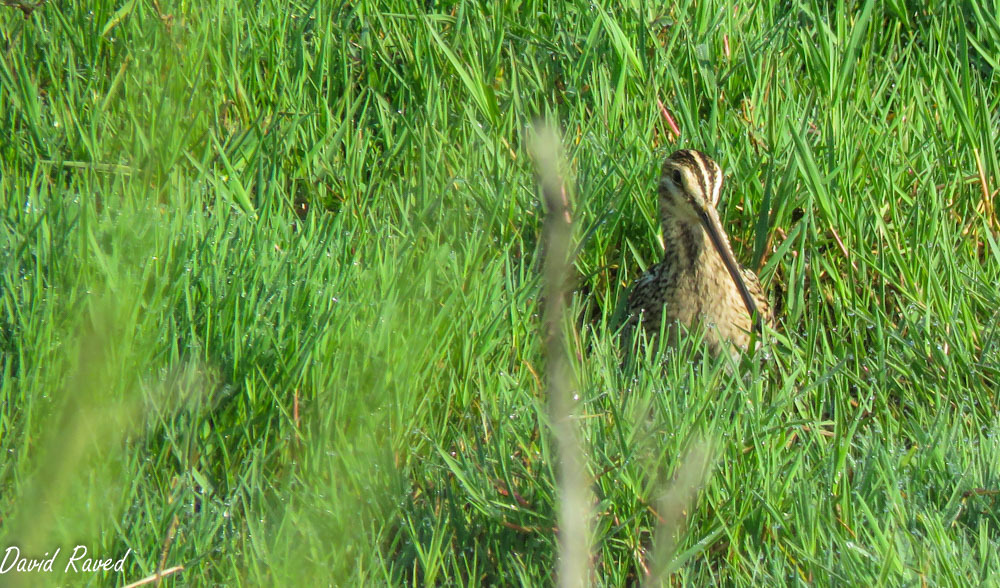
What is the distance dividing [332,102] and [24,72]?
103 centimetres

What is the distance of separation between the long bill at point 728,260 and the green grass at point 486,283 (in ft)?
0.62

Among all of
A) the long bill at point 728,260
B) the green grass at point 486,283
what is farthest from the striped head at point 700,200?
the green grass at point 486,283

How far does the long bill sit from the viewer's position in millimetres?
3691

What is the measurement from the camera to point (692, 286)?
3844 millimetres

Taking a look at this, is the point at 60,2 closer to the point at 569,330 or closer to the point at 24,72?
the point at 24,72

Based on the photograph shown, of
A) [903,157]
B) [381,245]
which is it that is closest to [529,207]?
[381,245]

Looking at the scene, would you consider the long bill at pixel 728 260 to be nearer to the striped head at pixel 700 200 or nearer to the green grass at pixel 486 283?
the striped head at pixel 700 200

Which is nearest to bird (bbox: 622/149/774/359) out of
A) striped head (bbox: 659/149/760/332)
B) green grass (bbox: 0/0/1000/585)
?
striped head (bbox: 659/149/760/332)

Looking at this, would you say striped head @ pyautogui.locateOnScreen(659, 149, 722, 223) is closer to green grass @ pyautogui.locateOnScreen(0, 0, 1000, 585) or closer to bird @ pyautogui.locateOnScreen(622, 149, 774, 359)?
bird @ pyautogui.locateOnScreen(622, 149, 774, 359)

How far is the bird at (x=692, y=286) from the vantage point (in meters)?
3.75

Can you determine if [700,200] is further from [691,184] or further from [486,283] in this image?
[486,283]

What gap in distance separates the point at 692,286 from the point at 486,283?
30.3 inches

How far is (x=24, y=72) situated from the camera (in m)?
3.92

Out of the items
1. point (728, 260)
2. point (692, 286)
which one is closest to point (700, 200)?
point (728, 260)
